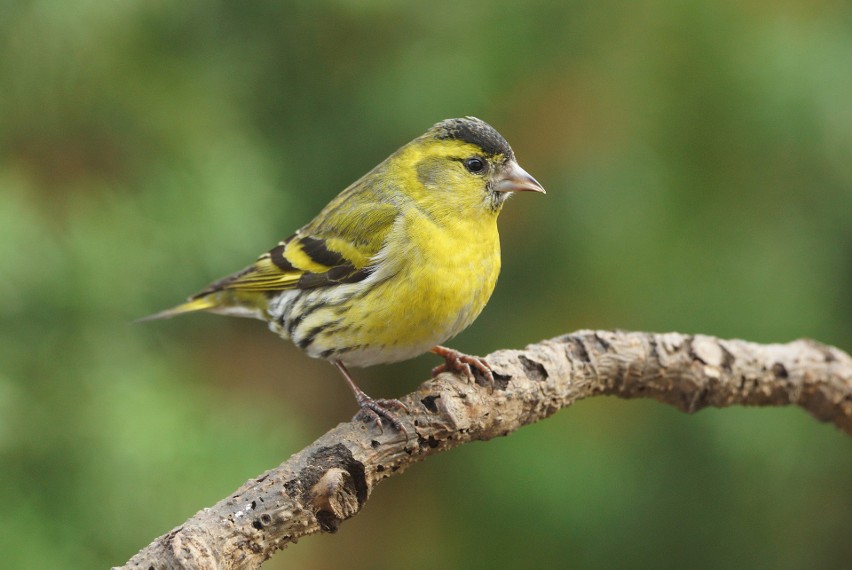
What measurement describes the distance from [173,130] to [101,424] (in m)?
0.65

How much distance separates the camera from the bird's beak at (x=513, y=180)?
1.95 metres

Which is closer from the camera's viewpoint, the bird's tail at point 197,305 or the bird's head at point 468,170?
the bird's head at point 468,170

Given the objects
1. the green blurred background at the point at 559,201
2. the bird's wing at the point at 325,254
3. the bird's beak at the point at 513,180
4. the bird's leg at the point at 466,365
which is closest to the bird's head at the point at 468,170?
the bird's beak at the point at 513,180

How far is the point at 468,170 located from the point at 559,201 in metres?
0.59

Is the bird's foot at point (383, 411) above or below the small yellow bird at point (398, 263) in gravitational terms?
below

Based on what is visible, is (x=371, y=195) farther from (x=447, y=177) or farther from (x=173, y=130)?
(x=173, y=130)

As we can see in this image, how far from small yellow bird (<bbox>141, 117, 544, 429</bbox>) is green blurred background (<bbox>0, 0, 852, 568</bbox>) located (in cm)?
18

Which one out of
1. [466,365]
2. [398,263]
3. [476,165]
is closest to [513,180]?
[476,165]

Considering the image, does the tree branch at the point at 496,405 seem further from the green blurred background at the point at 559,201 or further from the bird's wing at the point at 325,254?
the green blurred background at the point at 559,201

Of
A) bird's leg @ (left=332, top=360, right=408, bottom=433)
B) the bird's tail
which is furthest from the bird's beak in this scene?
the bird's tail

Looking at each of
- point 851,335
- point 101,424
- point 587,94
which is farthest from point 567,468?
point 101,424

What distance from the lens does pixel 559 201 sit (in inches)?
100

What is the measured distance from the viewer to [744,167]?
8.55 ft

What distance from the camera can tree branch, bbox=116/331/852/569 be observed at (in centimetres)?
132
